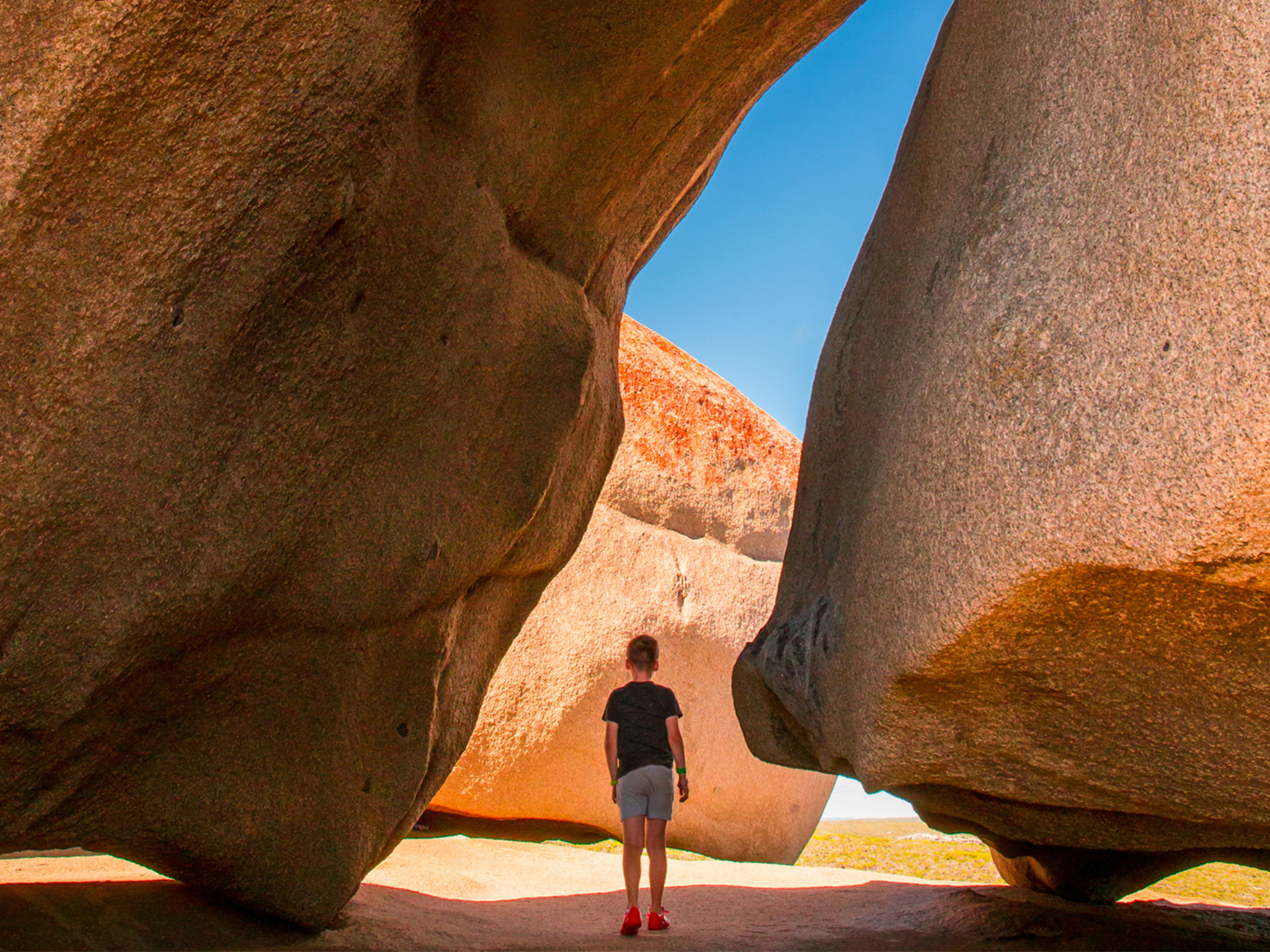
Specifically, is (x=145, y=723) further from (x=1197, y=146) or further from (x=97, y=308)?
(x=1197, y=146)

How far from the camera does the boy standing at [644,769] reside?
14.7ft

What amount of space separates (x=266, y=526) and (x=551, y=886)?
3.77 metres

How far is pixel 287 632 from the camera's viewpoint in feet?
11.2

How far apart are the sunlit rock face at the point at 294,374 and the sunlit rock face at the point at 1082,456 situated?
1395 millimetres

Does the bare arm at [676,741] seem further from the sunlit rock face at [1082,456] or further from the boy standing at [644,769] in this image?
the sunlit rock face at [1082,456]

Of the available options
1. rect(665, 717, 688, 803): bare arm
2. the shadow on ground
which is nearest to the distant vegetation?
the shadow on ground

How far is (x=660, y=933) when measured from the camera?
4.49 meters

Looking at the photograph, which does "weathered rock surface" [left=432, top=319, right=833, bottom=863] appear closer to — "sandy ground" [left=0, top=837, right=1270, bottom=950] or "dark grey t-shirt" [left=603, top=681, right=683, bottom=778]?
"sandy ground" [left=0, top=837, right=1270, bottom=950]

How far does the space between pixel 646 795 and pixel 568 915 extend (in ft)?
3.54

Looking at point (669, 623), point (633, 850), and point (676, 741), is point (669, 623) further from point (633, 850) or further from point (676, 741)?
point (633, 850)

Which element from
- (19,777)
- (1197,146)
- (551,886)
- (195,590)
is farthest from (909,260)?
(551,886)

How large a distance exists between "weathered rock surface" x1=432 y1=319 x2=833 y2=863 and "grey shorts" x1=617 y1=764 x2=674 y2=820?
3.24 m

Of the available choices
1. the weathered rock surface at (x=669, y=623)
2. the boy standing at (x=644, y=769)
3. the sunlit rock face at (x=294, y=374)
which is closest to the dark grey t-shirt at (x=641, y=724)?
the boy standing at (x=644, y=769)

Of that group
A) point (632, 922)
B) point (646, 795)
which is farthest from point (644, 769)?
point (632, 922)
